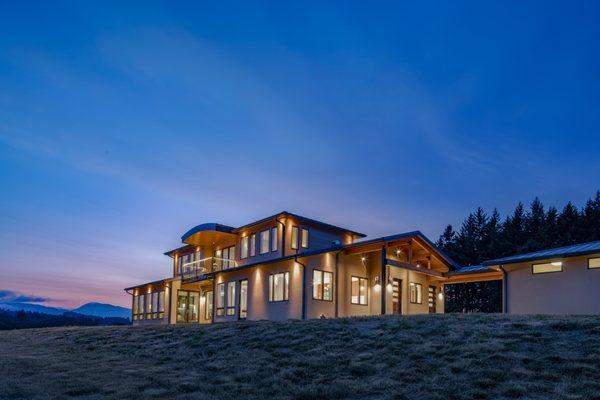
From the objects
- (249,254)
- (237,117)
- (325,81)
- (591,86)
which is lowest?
(249,254)

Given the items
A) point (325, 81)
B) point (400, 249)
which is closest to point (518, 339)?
point (400, 249)

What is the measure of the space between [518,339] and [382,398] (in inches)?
173

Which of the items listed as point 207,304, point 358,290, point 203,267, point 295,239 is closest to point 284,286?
point 295,239

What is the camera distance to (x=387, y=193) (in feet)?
127

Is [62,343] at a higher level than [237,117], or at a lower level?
lower

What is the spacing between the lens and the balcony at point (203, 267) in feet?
93.4

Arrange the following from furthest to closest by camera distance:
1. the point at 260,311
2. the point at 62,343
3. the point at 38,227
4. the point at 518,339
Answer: the point at 38,227
the point at 260,311
the point at 62,343
the point at 518,339

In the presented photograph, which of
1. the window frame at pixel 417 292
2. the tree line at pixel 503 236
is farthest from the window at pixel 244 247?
the tree line at pixel 503 236

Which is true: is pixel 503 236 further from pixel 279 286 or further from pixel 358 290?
pixel 279 286

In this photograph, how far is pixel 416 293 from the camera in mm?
24906

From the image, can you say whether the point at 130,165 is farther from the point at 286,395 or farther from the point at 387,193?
the point at 286,395

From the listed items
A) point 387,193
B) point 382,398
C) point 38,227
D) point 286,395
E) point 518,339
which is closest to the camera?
point 382,398

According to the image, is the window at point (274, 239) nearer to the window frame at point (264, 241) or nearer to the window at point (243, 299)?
the window frame at point (264, 241)

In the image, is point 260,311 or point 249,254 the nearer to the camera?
point 260,311
